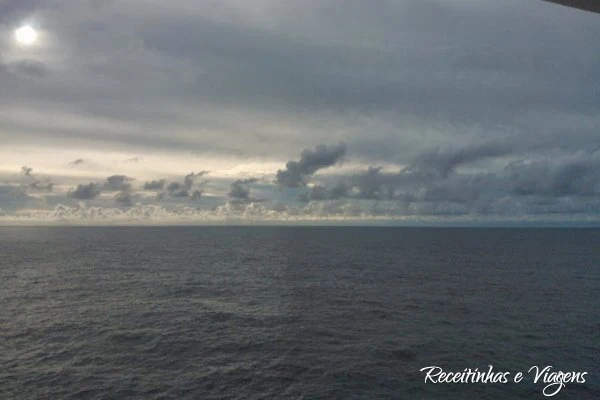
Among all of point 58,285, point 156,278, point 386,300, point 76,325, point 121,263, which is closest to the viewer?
point 76,325

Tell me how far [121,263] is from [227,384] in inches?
4066

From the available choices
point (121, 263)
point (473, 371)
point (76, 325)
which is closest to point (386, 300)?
point (473, 371)

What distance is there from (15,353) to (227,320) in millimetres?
25203

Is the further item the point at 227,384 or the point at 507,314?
the point at 507,314

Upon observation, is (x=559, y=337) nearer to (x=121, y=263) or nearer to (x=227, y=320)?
(x=227, y=320)

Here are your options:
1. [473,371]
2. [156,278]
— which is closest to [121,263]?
[156,278]

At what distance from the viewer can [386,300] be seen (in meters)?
72.4

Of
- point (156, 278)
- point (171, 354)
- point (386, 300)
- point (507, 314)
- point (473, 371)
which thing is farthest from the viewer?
point (156, 278)

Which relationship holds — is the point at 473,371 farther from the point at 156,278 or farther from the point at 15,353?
the point at 156,278

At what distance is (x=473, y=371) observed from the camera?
134ft

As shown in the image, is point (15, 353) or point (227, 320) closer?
point (15, 353)

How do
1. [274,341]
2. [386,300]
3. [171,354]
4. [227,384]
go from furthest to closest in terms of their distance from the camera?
[386,300], [274,341], [171,354], [227,384]

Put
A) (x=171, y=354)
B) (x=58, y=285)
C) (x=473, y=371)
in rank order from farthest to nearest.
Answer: (x=58, y=285)
(x=171, y=354)
(x=473, y=371)

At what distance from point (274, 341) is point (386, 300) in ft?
94.6
